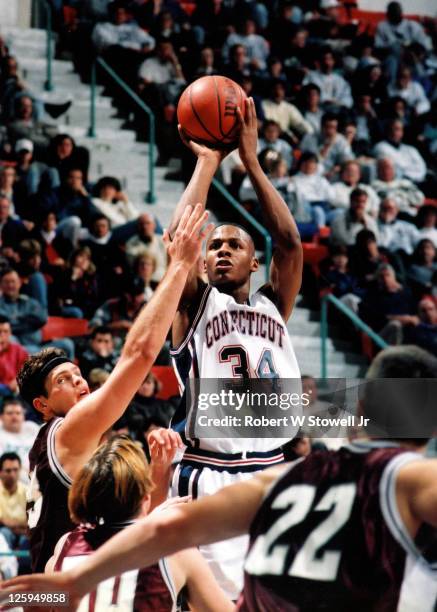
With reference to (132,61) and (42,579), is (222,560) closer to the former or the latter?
(42,579)

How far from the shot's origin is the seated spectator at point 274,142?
11547 mm

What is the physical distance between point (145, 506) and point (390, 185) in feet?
29.8

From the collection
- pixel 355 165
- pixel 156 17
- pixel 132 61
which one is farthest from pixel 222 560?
pixel 156 17

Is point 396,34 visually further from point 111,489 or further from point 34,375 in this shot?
point 111,489

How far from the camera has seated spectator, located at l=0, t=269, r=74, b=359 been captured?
8.52m

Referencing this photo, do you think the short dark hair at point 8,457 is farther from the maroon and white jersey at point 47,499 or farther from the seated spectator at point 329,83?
the seated spectator at point 329,83

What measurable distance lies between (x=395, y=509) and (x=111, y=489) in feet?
3.03

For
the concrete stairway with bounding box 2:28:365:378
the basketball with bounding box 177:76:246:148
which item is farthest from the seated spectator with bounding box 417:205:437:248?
the basketball with bounding box 177:76:246:148

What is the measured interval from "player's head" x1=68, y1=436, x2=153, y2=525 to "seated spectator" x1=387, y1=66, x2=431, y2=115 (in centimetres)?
1188

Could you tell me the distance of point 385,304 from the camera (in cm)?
974

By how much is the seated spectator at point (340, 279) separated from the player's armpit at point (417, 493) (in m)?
7.61

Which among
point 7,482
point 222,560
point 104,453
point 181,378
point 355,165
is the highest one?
point 104,453

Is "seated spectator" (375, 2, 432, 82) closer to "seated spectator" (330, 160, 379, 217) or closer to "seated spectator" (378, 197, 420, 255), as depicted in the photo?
"seated spectator" (330, 160, 379, 217)

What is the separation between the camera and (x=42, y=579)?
Result: 100 inches
